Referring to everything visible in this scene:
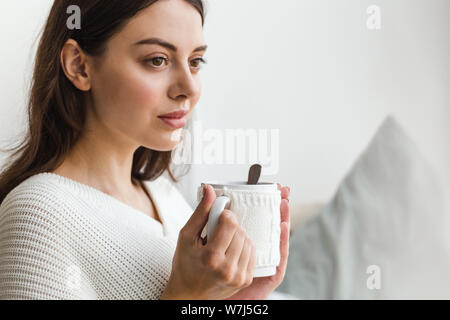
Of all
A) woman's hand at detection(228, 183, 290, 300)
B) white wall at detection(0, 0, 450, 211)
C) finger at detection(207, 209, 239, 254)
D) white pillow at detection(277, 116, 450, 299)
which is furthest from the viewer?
white pillow at detection(277, 116, 450, 299)

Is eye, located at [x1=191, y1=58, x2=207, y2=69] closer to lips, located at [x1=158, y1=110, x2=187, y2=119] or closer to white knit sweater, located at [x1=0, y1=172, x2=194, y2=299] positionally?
lips, located at [x1=158, y1=110, x2=187, y2=119]

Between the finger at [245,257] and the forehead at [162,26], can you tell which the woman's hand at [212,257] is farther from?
the forehead at [162,26]

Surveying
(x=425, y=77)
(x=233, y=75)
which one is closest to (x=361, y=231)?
(x=425, y=77)

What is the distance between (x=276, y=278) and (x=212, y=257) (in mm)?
134

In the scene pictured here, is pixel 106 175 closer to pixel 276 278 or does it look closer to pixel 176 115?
pixel 176 115

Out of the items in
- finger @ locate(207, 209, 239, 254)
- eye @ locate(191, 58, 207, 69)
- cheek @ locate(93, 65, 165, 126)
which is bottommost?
finger @ locate(207, 209, 239, 254)

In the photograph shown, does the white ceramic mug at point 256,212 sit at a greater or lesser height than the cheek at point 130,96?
lesser

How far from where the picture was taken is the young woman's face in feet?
1.68

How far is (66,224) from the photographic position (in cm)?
51

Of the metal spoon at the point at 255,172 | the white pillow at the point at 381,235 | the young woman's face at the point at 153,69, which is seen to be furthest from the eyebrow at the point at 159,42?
the white pillow at the point at 381,235

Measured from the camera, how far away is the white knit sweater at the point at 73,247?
0.48m

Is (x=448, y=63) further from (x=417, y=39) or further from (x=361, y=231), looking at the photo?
(x=361, y=231)

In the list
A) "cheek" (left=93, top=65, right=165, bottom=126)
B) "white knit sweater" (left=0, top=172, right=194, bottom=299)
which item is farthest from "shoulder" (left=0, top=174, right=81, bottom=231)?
"cheek" (left=93, top=65, right=165, bottom=126)

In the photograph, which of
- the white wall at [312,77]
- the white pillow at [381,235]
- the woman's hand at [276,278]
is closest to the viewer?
the woman's hand at [276,278]
